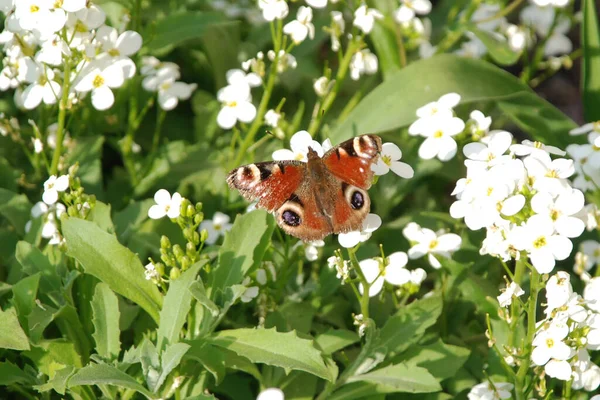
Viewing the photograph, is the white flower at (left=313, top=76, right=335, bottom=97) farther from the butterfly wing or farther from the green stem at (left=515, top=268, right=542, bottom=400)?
the green stem at (left=515, top=268, right=542, bottom=400)

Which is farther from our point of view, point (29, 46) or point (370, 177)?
point (29, 46)

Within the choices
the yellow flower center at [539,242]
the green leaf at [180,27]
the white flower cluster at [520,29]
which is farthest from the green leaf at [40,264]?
the white flower cluster at [520,29]

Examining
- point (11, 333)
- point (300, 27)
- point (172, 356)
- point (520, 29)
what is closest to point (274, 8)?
point (300, 27)

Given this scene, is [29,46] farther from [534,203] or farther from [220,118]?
[534,203]

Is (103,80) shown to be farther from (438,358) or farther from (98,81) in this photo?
(438,358)

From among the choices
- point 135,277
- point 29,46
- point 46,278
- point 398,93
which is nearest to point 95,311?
point 135,277

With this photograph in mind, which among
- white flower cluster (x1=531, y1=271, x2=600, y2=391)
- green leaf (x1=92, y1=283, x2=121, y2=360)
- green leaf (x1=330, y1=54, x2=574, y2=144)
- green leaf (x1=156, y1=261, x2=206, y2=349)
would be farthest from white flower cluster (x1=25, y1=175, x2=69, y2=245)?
white flower cluster (x1=531, y1=271, x2=600, y2=391)
